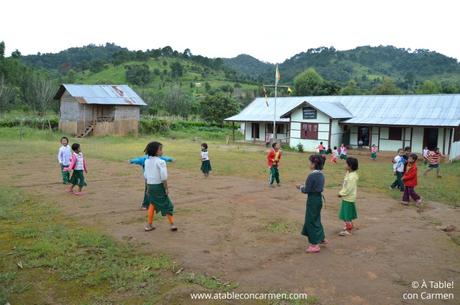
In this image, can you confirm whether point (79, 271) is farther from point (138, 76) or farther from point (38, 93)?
point (138, 76)

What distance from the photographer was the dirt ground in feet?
15.4

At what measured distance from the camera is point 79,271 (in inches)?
189

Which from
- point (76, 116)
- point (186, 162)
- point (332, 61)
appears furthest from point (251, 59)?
point (186, 162)

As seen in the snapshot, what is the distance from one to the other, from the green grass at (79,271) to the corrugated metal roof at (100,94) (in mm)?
27558

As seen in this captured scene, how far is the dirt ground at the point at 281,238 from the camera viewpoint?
470 centimetres

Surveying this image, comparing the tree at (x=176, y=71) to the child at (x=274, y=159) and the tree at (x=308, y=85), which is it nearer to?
the tree at (x=308, y=85)

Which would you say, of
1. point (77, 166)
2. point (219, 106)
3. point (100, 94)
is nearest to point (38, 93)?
point (100, 94)

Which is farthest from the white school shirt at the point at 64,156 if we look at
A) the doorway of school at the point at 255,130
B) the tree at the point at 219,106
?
the tree at the point at 219,106

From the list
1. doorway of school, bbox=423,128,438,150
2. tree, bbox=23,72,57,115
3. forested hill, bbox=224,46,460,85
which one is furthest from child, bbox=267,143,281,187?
forested hill, bbox=224,46,460,85

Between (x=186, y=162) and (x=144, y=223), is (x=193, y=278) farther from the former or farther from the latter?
(x=186, y=162)

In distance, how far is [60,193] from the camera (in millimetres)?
9797

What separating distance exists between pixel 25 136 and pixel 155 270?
2742 centimetres

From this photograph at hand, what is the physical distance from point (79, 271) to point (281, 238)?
3.11m

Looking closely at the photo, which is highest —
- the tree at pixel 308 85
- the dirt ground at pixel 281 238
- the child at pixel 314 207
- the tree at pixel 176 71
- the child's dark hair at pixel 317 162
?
the tree at pixel 176 71
